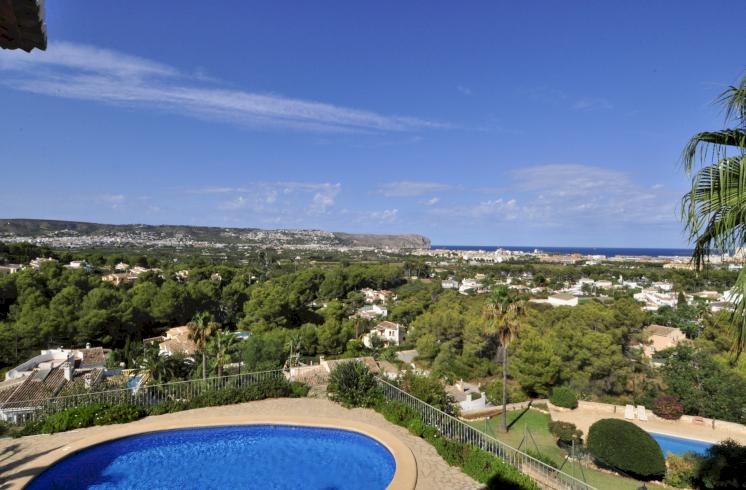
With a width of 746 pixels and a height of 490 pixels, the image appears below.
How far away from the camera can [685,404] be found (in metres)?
21.6

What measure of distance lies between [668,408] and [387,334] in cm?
2611

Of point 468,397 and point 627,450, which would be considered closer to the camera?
point 627,450

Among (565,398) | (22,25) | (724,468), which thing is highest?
(22,25)

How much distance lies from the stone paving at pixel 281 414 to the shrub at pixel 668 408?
1631 centimetres

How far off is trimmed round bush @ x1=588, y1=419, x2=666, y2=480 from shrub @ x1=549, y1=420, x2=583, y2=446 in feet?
4.60

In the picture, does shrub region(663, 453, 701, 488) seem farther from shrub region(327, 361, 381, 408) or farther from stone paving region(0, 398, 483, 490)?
shrub region(327, 361, 381, 408)

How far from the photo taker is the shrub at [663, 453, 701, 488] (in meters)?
13.9

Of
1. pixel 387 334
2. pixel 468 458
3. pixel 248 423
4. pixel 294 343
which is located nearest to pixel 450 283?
pixel 387 334

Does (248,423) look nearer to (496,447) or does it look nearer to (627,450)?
(496,447)

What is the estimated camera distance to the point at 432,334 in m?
33.9

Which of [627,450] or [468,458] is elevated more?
[468,458]

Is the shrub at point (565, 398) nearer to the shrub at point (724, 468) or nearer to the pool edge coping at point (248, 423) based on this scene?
the shrub at point (724, 468)

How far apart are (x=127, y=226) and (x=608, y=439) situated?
179596 mm


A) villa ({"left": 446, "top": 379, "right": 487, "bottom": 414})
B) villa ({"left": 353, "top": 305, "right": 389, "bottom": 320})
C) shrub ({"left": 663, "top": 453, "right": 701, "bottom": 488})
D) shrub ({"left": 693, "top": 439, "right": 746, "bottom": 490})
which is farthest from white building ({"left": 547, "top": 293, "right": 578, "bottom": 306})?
shrub ({"left": 693, "top": 439, "right": 746, "bottom": 490})
